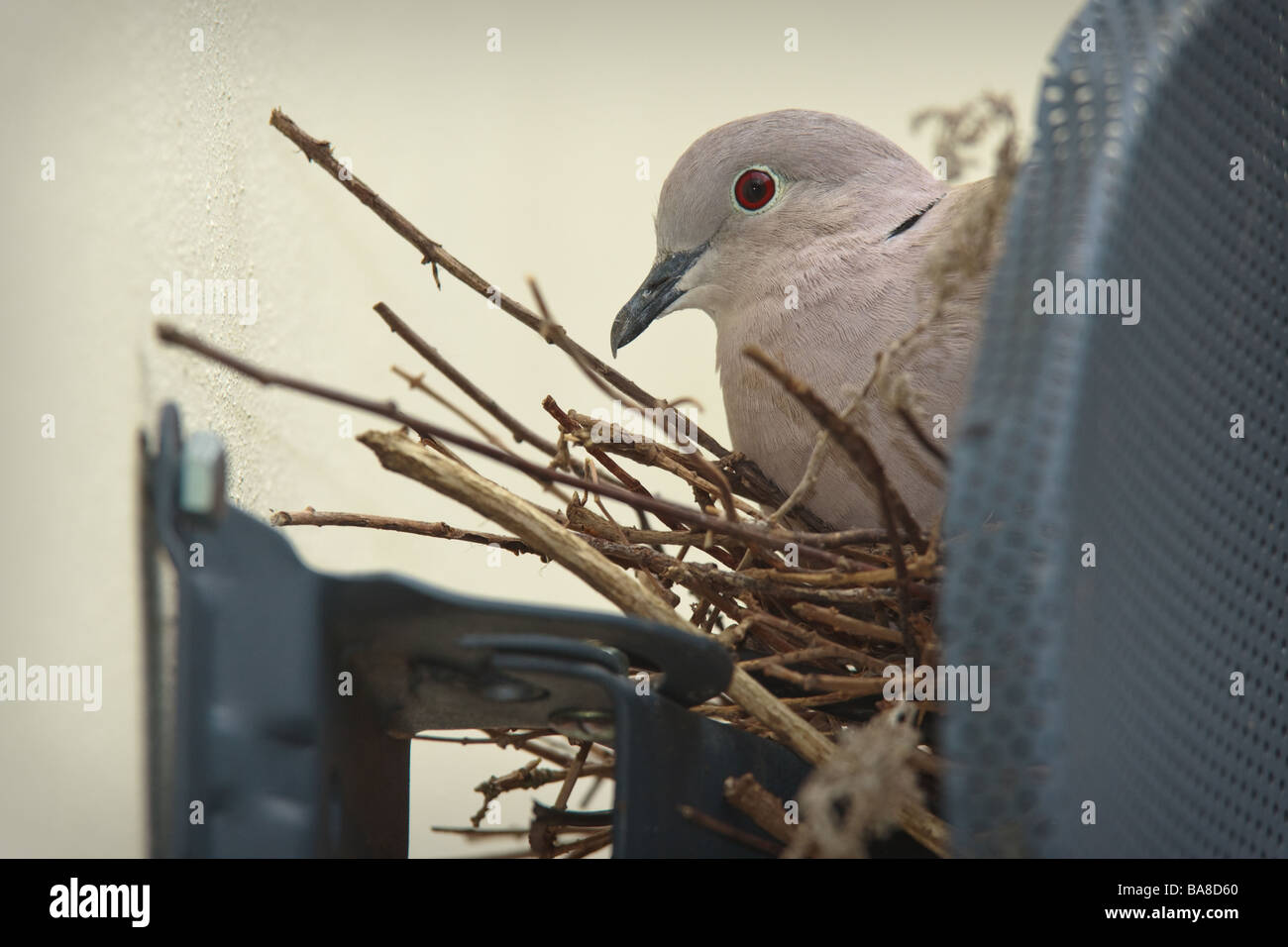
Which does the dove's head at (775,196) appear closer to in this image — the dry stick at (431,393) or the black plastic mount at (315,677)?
the dry stick at (431,393)

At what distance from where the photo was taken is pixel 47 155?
84cm

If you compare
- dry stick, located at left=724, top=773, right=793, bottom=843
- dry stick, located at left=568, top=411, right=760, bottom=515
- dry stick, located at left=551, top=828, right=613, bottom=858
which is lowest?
dry stick, located at left=551, top=828, right=613, bottom=858

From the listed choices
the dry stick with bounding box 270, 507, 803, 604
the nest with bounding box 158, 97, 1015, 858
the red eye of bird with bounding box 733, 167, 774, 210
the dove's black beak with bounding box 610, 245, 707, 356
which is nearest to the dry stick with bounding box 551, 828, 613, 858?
the nest with bounding box 158, 97, 1015, 858

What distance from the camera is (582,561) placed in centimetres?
82

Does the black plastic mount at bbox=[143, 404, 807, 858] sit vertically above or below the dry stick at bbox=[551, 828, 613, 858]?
above

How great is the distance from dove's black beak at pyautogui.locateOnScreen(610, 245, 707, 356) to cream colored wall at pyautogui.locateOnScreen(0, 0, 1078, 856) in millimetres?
340

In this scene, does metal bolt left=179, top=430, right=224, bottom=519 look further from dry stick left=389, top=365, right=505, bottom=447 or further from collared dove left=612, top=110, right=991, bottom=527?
collared dove left=612, top=110, right=991, bottom=527

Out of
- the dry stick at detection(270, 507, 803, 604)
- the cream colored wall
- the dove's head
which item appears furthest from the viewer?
the dove's head

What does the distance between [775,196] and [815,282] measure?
0.14m

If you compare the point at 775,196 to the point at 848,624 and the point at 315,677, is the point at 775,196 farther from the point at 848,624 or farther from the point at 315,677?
the point at 315,677

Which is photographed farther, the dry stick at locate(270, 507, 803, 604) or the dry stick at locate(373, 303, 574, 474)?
the dry stick at locate(270, 507, 803, 604)

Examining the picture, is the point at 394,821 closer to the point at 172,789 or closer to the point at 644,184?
the point at 172,789

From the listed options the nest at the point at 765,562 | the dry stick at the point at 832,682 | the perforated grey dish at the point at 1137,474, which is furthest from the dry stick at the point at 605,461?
the perforated grey dish at the point at 1137,474

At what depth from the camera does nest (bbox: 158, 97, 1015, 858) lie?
71 centimetres
